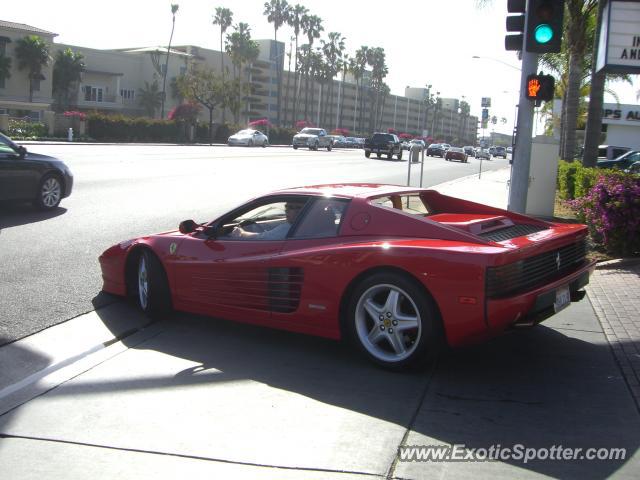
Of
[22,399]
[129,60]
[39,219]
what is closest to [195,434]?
[22,399]

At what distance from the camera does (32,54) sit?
67.0 metres

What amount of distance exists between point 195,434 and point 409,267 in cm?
178

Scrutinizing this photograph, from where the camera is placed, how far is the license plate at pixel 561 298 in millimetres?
5004

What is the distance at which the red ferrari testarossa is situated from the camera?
15.0 feet

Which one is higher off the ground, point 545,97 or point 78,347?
point 545,97

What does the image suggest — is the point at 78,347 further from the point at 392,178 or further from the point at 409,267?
the point at 392,178

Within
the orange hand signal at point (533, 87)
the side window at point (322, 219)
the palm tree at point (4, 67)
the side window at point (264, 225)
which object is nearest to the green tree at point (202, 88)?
the palm tree at point (4, 67)

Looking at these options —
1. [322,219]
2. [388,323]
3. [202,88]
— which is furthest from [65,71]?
[388,323]

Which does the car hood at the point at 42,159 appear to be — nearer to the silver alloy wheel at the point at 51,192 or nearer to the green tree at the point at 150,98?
the silver alloy wheel at the point at 51,192

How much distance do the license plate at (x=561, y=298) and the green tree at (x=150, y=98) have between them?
3492 inches

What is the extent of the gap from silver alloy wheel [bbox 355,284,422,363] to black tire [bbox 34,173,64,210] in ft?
28.3

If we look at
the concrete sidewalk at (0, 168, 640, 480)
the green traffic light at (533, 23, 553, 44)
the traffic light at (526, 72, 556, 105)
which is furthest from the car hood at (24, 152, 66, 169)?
the green traffic light at (533, 23, 553, 44)

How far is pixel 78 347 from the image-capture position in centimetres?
547

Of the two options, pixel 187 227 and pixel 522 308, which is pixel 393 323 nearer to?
pixel 522 308
